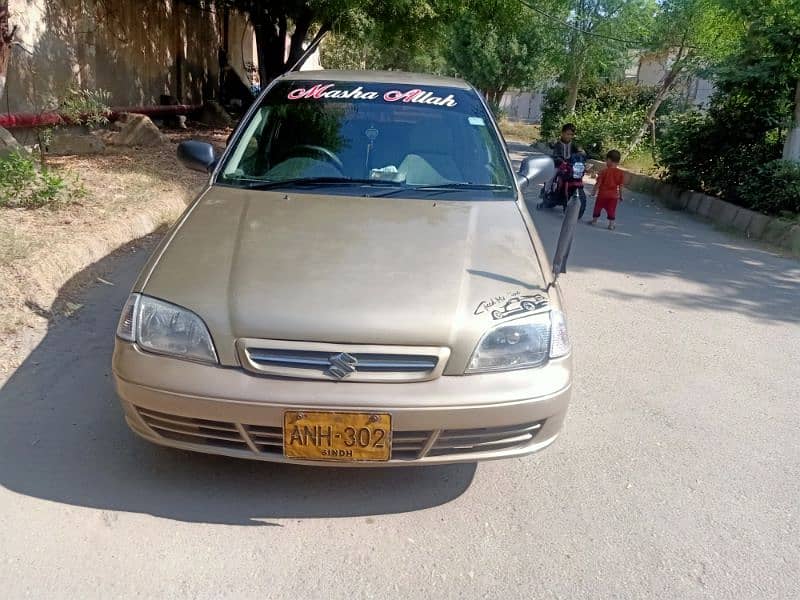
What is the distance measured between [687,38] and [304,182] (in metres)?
17.1

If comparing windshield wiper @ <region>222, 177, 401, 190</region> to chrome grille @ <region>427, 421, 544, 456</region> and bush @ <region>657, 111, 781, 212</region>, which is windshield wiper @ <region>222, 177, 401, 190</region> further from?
bush @ <region>657, 111, 781, 212</region>

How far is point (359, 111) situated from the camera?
4.29m

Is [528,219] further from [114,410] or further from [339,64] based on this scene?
[339,64]

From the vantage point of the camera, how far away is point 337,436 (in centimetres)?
260

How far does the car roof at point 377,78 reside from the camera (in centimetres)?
456

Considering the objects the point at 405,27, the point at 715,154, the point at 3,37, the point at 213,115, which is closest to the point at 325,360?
the point at 3,37

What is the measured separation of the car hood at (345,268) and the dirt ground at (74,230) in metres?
1.69

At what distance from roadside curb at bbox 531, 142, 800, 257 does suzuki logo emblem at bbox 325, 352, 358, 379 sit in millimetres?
7576

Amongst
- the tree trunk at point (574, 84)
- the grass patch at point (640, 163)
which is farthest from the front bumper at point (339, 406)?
the tree trunk at point (574, 84)

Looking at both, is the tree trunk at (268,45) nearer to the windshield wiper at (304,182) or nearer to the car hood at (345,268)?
the windshield wiper at (304,182)

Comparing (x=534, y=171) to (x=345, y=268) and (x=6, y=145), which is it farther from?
(x=6, y=145)

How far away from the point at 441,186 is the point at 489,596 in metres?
2.20

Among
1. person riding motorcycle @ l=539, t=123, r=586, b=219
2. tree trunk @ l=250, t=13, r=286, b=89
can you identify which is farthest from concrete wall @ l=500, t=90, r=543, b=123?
person riding motorcycle @ l=539, t=123, r=586, b=219

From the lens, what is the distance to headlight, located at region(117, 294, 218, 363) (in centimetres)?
267
